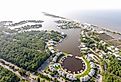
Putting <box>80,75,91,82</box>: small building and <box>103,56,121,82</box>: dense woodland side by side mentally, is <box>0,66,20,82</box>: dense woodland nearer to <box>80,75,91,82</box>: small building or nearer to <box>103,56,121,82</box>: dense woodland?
<box>80,75,91,82</box>: small building

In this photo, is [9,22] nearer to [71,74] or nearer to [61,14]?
[61,14]

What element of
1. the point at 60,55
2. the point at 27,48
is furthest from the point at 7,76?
the point at 60,55

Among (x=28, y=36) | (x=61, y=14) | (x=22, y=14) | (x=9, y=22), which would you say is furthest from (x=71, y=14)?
(x=28, y=36)

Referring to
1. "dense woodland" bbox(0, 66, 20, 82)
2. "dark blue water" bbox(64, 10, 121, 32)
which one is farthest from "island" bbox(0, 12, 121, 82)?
"dark blue water" bbox(64, 10, 121, 32)

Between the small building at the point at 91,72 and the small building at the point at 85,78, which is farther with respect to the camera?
the small building at the point at 91,72

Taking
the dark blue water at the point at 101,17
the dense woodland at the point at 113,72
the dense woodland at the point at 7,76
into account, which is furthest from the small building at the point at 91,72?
the dark blue water at the point at 101,17

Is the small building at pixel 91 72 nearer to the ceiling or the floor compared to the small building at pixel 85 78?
nearer to the ceiling

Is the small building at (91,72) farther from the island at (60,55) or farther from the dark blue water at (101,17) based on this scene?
the dark blue water at (101,17)
